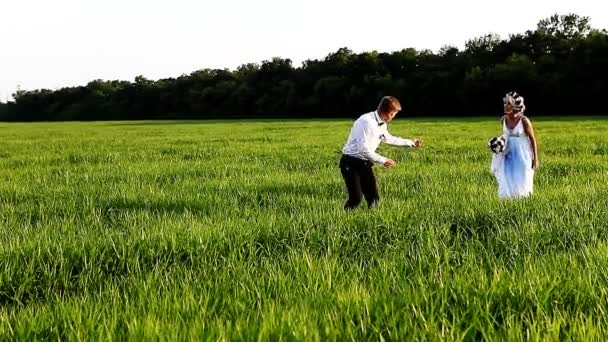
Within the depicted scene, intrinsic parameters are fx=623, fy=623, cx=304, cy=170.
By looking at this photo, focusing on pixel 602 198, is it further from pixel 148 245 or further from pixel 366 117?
pixel 148 245

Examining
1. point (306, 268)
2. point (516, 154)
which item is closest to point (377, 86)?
point (516, 154)

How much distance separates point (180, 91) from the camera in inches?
4077

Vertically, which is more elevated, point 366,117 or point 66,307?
point 366,117

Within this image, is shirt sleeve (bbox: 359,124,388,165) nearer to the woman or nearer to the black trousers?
the black trousers

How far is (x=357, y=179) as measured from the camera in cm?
795

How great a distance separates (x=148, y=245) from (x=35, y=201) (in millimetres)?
5001

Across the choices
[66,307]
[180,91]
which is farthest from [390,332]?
[180,91]

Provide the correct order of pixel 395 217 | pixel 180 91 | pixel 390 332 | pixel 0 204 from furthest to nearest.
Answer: pixel 180 91 → pixel 0 204 → pixel 395 217 → pixel 390 332

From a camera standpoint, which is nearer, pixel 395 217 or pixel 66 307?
pixel 66 307

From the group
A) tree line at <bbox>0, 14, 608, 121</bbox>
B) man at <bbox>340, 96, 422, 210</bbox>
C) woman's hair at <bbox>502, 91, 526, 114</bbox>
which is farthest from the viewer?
tree line at <bbox>0, 14, 608, 121</bbox>

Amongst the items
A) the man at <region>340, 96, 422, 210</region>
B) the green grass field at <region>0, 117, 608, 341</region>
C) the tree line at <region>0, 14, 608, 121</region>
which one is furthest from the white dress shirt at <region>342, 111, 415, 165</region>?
the tree line at <region>0, 14, 608, 121</region>

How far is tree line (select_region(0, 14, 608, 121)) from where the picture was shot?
61719mm

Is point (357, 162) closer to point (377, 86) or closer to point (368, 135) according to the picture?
point (368, 135)

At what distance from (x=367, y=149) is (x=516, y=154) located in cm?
222
